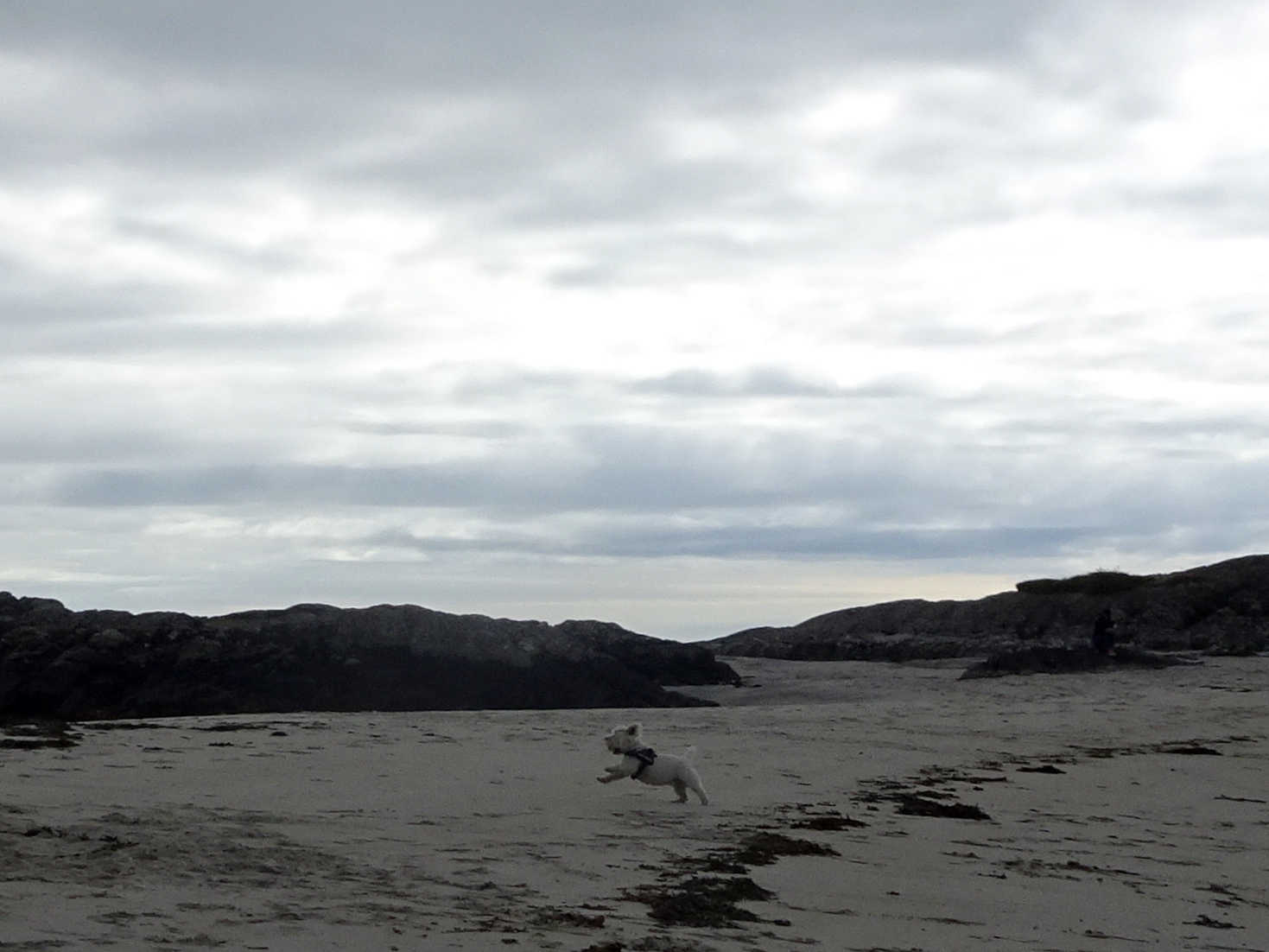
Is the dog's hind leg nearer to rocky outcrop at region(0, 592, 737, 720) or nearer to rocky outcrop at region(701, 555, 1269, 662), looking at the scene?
rocky outcrop at region(0, 592, 737, 720)

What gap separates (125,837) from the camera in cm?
754

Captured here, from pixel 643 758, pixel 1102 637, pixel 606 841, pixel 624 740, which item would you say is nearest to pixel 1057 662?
pixel 1102 637

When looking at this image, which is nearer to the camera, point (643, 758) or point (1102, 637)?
point (643, 758)

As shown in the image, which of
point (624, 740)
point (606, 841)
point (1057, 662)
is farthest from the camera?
point (1057, 662)

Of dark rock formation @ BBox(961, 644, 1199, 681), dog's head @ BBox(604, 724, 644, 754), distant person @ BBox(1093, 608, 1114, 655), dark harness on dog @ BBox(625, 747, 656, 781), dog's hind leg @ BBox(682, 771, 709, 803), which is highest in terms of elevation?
distant person @ BBox(1093, 608, 1114, 655)

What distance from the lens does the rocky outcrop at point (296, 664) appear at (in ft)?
70.1

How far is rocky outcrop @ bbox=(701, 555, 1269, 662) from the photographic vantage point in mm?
35438

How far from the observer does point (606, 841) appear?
8.73 m

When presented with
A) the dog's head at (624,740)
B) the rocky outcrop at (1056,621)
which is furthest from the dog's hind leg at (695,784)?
the rocky outcrop at (1056,621)

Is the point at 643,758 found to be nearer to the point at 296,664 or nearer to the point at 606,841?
the point at 606,841

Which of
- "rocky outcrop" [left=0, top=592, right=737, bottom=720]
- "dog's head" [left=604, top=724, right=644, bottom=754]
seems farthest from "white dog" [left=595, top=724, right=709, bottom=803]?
"rocky outcrop" [left=0, top=592, right=737, bottom=720]

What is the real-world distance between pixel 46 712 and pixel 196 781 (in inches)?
466

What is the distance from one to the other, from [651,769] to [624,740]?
13.4 inches

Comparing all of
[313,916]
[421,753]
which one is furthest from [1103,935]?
[421,753]
